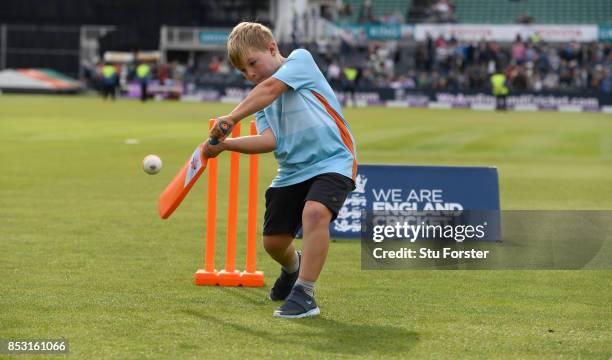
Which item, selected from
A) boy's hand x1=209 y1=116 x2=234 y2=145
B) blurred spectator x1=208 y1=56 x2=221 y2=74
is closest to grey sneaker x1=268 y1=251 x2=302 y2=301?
boy's hand x1=209 y1=116 x2=234 y2=145

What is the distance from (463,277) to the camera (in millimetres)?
9172

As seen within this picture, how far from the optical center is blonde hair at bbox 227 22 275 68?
700cm

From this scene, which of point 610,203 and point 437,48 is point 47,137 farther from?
point 437,48

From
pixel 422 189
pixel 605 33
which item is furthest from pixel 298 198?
pixel 605 33

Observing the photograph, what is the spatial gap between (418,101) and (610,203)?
129ft

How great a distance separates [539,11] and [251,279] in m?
57.9

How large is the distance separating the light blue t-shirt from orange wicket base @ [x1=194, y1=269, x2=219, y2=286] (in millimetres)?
1621

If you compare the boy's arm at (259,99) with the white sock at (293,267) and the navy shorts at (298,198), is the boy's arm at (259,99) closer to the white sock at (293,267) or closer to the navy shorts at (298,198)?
the navy shorts at (298,198)

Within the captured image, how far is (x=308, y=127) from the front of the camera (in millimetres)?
7152

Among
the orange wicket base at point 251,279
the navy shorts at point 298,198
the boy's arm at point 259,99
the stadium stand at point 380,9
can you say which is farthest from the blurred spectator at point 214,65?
the boy's arm at point 259,99

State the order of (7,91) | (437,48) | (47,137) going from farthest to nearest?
1. (7,91)
2. (437,48)
3. (47,137)

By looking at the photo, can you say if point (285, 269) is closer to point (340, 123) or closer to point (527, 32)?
point (340, 123)

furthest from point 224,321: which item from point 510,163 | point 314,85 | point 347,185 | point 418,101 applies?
point 418,101

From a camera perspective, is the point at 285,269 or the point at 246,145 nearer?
the point at 246,145
